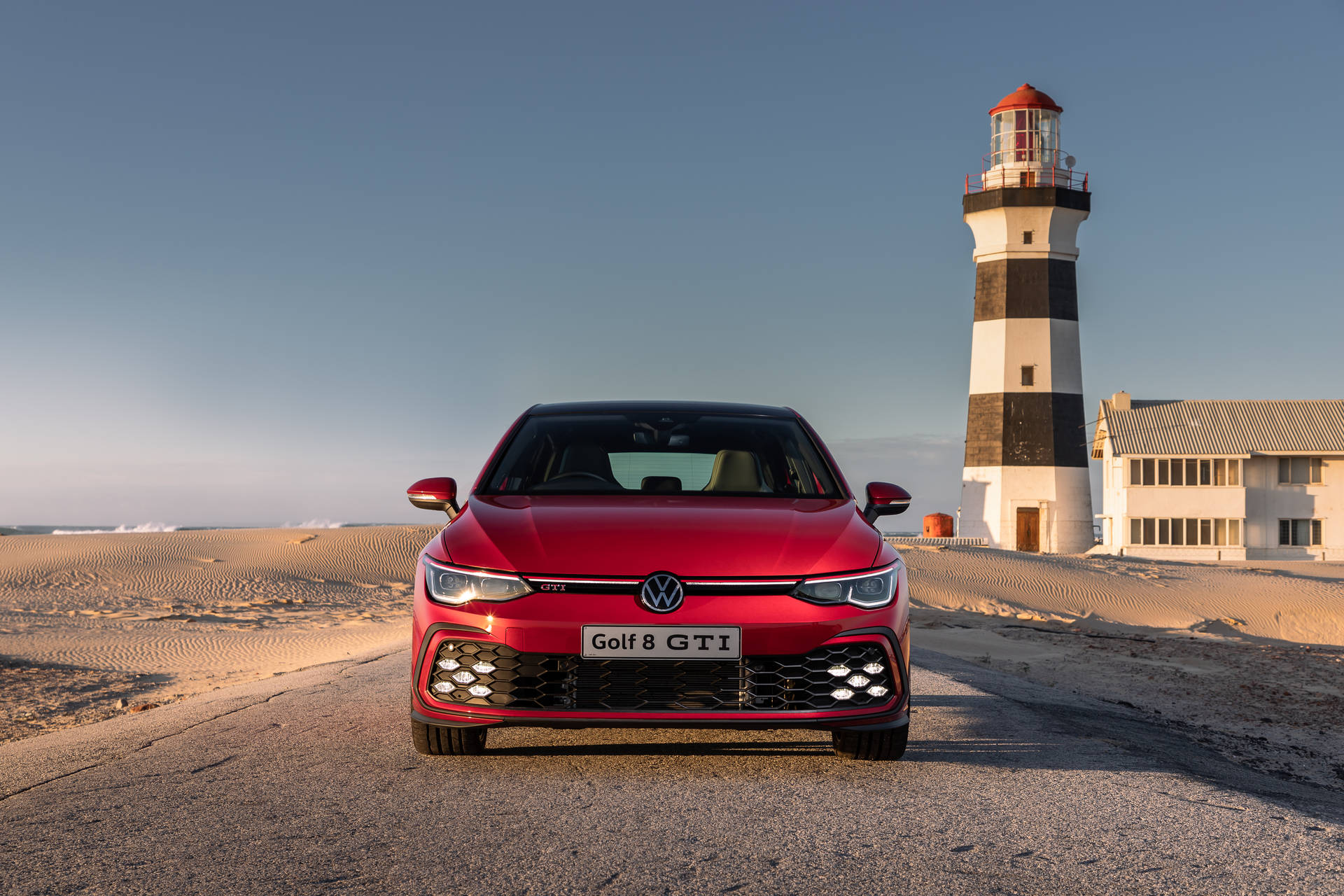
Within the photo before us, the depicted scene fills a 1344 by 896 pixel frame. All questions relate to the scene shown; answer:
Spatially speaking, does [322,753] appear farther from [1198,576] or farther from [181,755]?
[1198,576]

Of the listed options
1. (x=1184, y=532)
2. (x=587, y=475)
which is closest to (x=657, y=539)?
(x=587, y=475)

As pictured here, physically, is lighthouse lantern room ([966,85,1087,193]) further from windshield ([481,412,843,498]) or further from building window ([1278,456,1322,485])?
windshield ([481,412,843,498])

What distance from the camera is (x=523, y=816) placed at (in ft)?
13.5

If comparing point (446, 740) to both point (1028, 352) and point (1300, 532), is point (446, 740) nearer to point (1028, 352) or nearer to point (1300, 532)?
point (1028, 352)

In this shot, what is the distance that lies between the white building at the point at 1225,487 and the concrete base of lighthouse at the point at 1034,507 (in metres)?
3.84

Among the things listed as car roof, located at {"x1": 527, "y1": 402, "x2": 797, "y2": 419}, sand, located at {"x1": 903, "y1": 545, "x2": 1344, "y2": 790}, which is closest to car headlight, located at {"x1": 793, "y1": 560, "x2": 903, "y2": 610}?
car roof, located at {"x1": 527, "y1": 402, "x2": 797, "y2": 419}

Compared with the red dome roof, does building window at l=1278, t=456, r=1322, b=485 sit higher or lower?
lower

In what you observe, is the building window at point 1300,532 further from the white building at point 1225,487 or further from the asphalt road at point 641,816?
the asphalt road at point 641,816

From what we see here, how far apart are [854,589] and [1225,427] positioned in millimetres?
43363

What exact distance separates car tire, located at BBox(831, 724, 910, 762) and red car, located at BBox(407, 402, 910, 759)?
0.07 feet

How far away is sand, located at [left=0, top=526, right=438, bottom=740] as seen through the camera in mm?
11531

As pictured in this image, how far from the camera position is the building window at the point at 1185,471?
41.3 metres

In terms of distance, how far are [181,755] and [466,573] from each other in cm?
193

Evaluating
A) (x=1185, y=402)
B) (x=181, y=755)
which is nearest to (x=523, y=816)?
(x=181, y=755)
